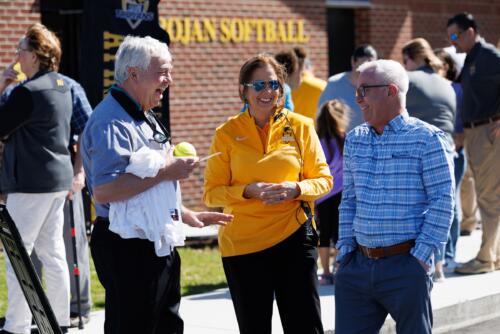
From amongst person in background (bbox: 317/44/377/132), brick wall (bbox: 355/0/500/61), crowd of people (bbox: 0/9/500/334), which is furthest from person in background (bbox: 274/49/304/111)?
brick wall (bbox: 355/0/500/61)

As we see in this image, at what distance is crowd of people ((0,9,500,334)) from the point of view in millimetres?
4590

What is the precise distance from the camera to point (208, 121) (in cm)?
1432

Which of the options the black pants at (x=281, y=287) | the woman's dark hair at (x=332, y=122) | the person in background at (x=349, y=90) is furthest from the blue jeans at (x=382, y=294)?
the person in background at (x=349, y=90)

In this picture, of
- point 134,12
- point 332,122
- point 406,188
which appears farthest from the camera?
point 332,122

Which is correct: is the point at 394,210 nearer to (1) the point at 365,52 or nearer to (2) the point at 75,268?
(2) the point at 75,268

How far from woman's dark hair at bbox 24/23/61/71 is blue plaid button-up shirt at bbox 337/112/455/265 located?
2.78 metres

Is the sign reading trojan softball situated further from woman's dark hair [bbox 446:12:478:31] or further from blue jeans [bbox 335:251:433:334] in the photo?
blue jeans [bbox 335:251:433:334]

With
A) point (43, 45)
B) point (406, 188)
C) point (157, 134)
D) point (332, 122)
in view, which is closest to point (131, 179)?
point (157, 134)

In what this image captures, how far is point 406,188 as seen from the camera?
4.86 m

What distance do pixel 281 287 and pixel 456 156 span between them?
5.09 m

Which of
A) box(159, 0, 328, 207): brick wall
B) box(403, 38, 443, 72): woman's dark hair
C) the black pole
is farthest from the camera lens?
box(159, 0, 328, 207): brick wall

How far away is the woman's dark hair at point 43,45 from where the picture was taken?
267 inches

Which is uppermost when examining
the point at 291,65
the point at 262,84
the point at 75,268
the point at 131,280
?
the point at 262,84

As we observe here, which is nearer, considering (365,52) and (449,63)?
(365,52)
